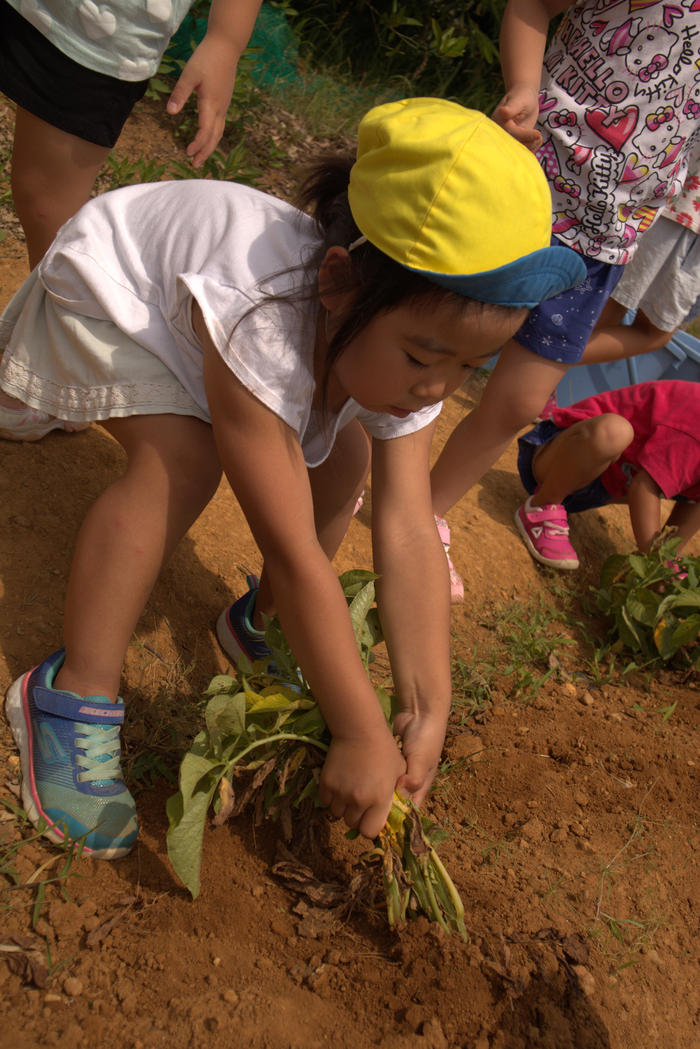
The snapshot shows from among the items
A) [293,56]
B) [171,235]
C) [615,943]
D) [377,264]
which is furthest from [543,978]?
[293,56]

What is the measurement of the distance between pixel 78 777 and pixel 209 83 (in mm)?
1338

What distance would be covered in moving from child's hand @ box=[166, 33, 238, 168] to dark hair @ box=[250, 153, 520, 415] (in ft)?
1.19

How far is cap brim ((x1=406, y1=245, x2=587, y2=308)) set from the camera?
1.27m

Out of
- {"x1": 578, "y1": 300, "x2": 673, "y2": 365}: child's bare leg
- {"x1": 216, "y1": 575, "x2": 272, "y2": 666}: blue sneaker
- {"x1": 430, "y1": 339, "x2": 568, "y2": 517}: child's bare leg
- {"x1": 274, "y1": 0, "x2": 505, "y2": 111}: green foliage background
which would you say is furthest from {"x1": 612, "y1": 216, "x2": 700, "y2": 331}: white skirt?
{"x1": 274, "y1": 0, "x2": 505, "y2": 111}: green foliage background

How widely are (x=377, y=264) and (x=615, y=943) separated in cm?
122

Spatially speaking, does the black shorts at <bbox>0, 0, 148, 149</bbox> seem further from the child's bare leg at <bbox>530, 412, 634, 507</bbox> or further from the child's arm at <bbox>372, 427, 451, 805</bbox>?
the child's bare leg at <bbox>530, 412, 634, 507</bbox>

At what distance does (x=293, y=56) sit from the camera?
4605 millimetres

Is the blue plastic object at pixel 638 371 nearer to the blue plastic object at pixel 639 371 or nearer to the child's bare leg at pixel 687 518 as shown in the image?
the blue plastic object at pixel 639 371

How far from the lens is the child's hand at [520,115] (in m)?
1.62

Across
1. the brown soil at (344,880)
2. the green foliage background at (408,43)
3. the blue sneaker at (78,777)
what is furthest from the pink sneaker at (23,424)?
the green foliage background at (408,43)

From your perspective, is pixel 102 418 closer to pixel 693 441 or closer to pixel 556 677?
pixel 556 677

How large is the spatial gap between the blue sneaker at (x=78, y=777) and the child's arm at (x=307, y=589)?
13.7 inches

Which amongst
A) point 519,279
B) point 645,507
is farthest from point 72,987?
point 645,507

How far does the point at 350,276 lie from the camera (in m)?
1.37
